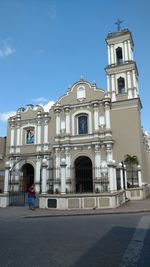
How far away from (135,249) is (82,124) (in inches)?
866

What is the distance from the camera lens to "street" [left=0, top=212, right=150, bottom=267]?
15.9 feet

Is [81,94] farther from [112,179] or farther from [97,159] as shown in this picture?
[112,179]

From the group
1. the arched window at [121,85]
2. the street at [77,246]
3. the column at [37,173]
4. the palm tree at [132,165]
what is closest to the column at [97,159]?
the palm tree at [132,165]

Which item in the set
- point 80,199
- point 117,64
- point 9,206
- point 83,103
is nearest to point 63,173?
point 80,199

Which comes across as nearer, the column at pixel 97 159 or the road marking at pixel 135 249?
the road marking at pixel 135 249

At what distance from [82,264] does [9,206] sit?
12671mm

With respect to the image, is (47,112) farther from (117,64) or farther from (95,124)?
(117,64)

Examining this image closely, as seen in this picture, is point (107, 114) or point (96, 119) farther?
point (96, 119)

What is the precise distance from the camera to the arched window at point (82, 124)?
88.9 feet

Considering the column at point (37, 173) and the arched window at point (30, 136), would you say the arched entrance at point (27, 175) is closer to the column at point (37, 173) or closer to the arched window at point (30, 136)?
the column at point (37, 173)

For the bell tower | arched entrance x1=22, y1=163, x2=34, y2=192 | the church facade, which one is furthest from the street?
arched entrance x1=22, y1=163, x2=34, y2=192

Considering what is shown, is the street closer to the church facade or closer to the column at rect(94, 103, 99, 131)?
the church facade

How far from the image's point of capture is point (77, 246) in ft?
19.5

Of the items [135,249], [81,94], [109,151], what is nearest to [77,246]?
[135,249]
